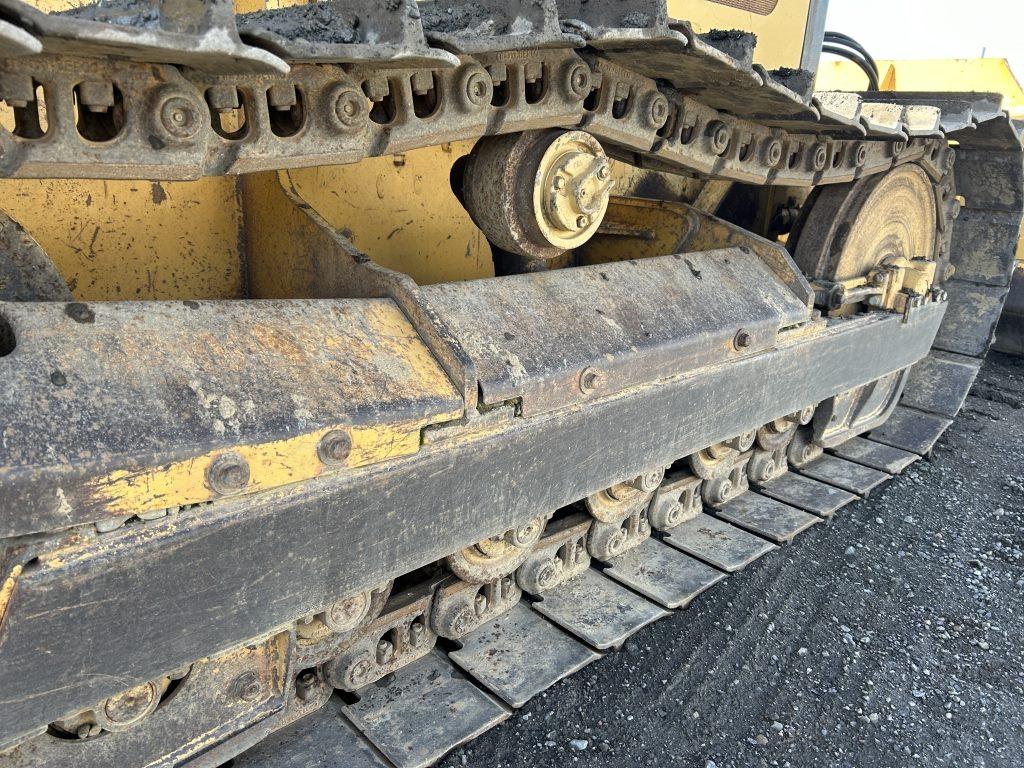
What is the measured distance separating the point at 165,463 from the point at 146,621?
0.90 feet

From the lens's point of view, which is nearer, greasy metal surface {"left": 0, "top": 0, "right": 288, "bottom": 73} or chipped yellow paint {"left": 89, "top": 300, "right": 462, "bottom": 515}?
Answer: greasy metal surface {"left": 0, "top": 0, "right": 288, "bottom": 73}

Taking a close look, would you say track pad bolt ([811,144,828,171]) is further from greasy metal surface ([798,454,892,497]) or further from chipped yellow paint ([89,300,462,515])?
chipped yellow paint ([89,300,462,515])

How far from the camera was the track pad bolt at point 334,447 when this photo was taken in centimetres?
142

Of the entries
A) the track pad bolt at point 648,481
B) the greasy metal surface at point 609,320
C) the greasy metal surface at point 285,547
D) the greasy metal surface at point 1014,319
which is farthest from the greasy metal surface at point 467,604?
the greasy metal surface at point 1014,319

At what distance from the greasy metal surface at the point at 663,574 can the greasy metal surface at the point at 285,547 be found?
539mm

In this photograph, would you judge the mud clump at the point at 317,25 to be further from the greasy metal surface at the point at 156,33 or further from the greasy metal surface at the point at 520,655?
the greasy metal surface at the point at 520,655

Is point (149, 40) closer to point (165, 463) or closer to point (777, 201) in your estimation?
point (165, 463)

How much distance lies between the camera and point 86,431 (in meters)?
1.18

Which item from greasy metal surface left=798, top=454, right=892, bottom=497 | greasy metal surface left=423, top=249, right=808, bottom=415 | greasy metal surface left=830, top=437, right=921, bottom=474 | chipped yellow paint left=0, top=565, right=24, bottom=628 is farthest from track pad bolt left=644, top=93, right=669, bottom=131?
greasy metal surface left=830, top=437, right=921, bottom=474

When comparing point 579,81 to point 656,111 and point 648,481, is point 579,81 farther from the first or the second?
point 648,481

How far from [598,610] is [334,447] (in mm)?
1288

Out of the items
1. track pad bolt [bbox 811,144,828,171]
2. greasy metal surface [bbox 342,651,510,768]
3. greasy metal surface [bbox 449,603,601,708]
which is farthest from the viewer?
track pad bolt [bbox 811,144,828,171]

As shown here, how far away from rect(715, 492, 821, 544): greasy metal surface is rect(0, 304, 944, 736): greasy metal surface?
0.92m

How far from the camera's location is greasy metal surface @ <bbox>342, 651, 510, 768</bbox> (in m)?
1.86
